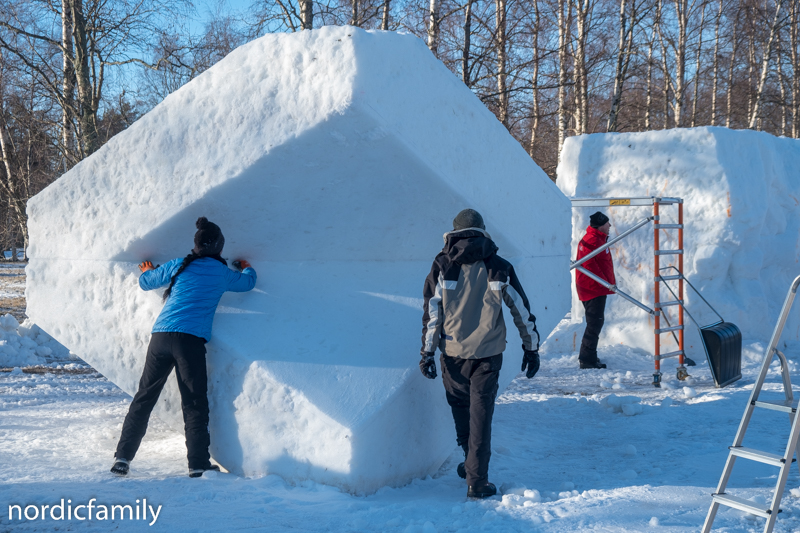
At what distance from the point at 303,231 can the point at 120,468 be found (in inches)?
69.8

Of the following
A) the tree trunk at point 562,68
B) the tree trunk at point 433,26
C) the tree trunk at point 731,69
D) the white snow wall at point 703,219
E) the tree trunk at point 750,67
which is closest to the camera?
the white snow wall at point 703,219

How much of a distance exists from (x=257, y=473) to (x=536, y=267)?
2.48m

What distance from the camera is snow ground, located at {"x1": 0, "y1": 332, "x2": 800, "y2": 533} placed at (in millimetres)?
3105

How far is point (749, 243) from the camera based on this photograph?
27.1ft

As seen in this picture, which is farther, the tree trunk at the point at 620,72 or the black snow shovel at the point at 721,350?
the tree trunk at the point at 620,72

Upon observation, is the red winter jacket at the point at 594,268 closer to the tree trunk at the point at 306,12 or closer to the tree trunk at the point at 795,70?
the tree trunk at the point at 306,12

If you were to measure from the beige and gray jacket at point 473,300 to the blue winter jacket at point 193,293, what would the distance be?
4.26ft

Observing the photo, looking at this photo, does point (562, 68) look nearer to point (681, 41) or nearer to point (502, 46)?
point (502, 46)

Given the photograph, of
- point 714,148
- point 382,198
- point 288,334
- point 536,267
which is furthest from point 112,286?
point 714,148

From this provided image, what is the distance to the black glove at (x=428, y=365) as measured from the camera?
3.57 meters

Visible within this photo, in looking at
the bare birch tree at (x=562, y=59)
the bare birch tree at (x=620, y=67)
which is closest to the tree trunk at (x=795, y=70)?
the bare birch tree at (x=620, y=67)

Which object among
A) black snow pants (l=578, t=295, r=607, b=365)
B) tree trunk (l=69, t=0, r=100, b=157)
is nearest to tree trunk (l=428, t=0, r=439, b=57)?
tree trunk (l=69, t=0, r=100, b=157)

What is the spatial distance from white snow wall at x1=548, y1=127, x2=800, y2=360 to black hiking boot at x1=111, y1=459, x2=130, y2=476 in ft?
20.4

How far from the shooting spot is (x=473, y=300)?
11.7 ft
